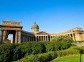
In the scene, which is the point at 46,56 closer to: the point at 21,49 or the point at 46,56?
the point at 46,56

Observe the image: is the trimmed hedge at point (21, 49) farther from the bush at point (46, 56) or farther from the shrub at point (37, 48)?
the bush at point (46, 56)

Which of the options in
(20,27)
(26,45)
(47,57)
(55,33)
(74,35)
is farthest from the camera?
(55,33)

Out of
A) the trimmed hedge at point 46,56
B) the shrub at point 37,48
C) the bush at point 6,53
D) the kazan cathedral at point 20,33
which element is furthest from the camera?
the kazan cathedral at point 20,33

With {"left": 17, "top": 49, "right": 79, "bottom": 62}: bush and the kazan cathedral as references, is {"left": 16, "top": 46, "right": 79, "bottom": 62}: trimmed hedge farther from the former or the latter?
the kazan cathedral

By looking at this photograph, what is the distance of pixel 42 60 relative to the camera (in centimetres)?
2898

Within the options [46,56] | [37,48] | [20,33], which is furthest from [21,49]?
[20,33]

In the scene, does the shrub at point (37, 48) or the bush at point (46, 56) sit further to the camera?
the shrub at point (37, 48)

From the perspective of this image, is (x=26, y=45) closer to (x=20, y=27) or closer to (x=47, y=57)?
(x=47, y=57)

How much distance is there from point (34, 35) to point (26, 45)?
245 ft

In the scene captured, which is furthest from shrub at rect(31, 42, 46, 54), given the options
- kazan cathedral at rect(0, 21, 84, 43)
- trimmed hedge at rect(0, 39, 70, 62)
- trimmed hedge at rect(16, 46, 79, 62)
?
kazan cathedral at rect(0, 21, 84, 43)

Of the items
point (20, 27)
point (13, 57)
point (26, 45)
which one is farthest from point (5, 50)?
point (20, 27)

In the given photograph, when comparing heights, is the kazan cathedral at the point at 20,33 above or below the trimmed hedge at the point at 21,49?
above

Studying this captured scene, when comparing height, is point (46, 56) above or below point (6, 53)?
below

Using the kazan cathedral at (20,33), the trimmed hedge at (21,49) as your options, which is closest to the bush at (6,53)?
the trimmed hedge at (21,49)
